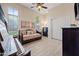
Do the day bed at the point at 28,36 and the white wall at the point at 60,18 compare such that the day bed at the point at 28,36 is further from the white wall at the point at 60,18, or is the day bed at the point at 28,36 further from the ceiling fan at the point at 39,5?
the ceiling fan at the point at 39,5

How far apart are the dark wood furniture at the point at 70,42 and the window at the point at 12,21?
39.0 inches

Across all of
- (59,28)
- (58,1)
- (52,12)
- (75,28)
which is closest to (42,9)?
(52,12)

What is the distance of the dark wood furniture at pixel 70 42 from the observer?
216 cm

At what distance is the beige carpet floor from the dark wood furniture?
11 cm

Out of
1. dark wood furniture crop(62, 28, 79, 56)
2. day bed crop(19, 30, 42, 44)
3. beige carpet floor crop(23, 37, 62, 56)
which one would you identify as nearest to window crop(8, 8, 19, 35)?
day bed crop(19, 30, 42, 44)

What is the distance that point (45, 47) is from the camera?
2.31 meters

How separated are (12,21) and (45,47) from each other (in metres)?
0.89

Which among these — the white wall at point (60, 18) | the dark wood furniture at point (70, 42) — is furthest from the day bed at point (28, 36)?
the dark wood furniture at point (70, 42)

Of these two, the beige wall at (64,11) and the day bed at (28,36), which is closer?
the beige wall at (64,11)

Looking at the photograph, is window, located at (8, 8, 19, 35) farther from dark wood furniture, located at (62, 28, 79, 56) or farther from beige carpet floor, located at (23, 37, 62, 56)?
dark wood furniture, located at (62, 28, 79, 56)

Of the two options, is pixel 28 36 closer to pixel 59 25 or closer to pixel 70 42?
pixel 59 25

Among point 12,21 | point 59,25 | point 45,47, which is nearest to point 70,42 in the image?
point 59,25

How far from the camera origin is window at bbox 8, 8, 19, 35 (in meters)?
2.16

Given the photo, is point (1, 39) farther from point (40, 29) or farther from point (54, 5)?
point (54, 5)
